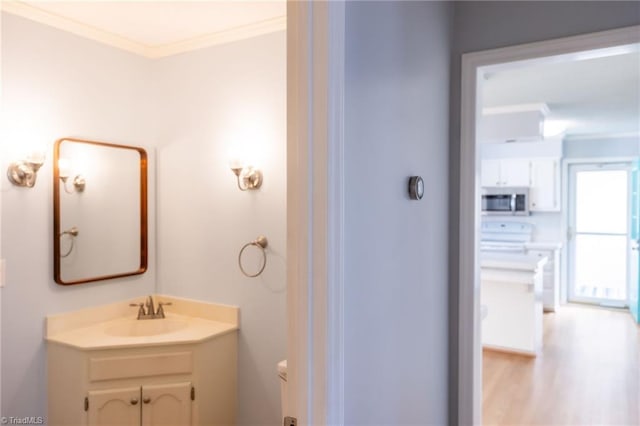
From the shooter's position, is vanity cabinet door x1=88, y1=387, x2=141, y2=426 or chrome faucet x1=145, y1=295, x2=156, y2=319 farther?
chrome faucet x1=145, y1=295, x2=156, y2=319

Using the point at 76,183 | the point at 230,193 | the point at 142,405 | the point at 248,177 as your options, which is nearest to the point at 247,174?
the point at 248,177

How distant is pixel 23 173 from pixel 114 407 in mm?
1222

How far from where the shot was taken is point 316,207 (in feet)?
3.44

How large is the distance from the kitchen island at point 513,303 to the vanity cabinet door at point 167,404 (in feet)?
10.4

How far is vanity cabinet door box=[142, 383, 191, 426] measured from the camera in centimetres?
231

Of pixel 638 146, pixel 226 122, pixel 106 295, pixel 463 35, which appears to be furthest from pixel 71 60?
pixel 638 146

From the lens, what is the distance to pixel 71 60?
2.47 m

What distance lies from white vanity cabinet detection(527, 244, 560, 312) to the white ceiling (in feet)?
5.80

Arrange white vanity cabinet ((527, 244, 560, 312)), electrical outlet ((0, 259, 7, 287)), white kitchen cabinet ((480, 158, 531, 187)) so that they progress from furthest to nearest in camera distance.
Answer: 1. white kitchen cabinet ((480, 158, 531, 187))
2. white vanity cabinet ((527, 244, 560, 312))
3. electrical outlet ((0, 259, 7, 287))

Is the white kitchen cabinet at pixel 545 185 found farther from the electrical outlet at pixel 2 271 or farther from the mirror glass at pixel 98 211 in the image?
the electrical outlet at pixel 2 271

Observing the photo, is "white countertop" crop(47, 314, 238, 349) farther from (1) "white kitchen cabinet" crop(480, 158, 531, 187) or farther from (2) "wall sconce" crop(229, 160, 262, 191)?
(1) "white kitchen cabinet" crop(480, 158, 531, 187)

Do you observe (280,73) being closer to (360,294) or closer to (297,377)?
(360,294)

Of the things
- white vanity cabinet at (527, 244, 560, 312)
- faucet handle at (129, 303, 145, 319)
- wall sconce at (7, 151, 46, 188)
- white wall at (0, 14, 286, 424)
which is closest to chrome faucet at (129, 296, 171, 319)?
faucet handle at (129, 303, 145, 319)

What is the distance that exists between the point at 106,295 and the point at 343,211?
209cm
